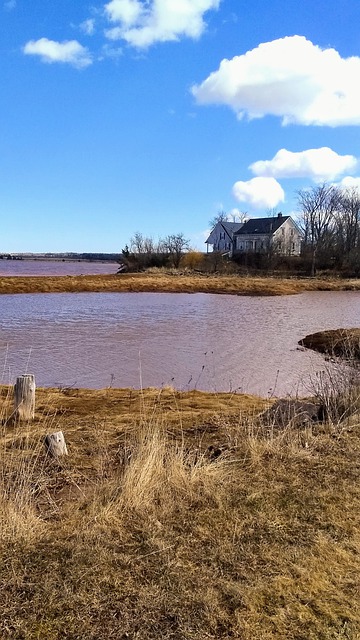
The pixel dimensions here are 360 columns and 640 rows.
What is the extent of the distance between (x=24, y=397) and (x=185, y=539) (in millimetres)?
4138

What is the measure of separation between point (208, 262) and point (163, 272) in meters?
6.99

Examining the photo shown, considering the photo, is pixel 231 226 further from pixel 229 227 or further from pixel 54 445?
pixel 54 445

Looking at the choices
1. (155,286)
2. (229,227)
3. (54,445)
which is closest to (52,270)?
(229,227)

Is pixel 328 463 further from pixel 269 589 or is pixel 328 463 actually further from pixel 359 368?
pixel 359 368

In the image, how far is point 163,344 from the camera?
53.7 ft

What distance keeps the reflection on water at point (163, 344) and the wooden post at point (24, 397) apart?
1599 millimetres

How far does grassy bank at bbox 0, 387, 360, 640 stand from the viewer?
2.56m

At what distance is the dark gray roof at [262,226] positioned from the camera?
72125mm

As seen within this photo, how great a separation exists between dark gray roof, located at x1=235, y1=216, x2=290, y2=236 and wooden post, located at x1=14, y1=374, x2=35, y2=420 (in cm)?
6673

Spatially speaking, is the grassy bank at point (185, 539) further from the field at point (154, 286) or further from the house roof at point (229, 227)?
the house roof at point (229, 227)

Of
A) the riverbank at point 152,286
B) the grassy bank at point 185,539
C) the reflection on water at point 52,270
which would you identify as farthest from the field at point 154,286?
the grassy bank at point 185,539

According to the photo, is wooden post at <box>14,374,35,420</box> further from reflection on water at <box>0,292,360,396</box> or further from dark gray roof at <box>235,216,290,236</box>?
dark gray roof at <box>235,216,290,236</box>

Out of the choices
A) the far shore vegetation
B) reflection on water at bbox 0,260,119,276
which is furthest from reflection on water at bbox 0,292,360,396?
reflection on water at bbox 0,260,119,276

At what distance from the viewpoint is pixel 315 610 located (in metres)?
2.66
